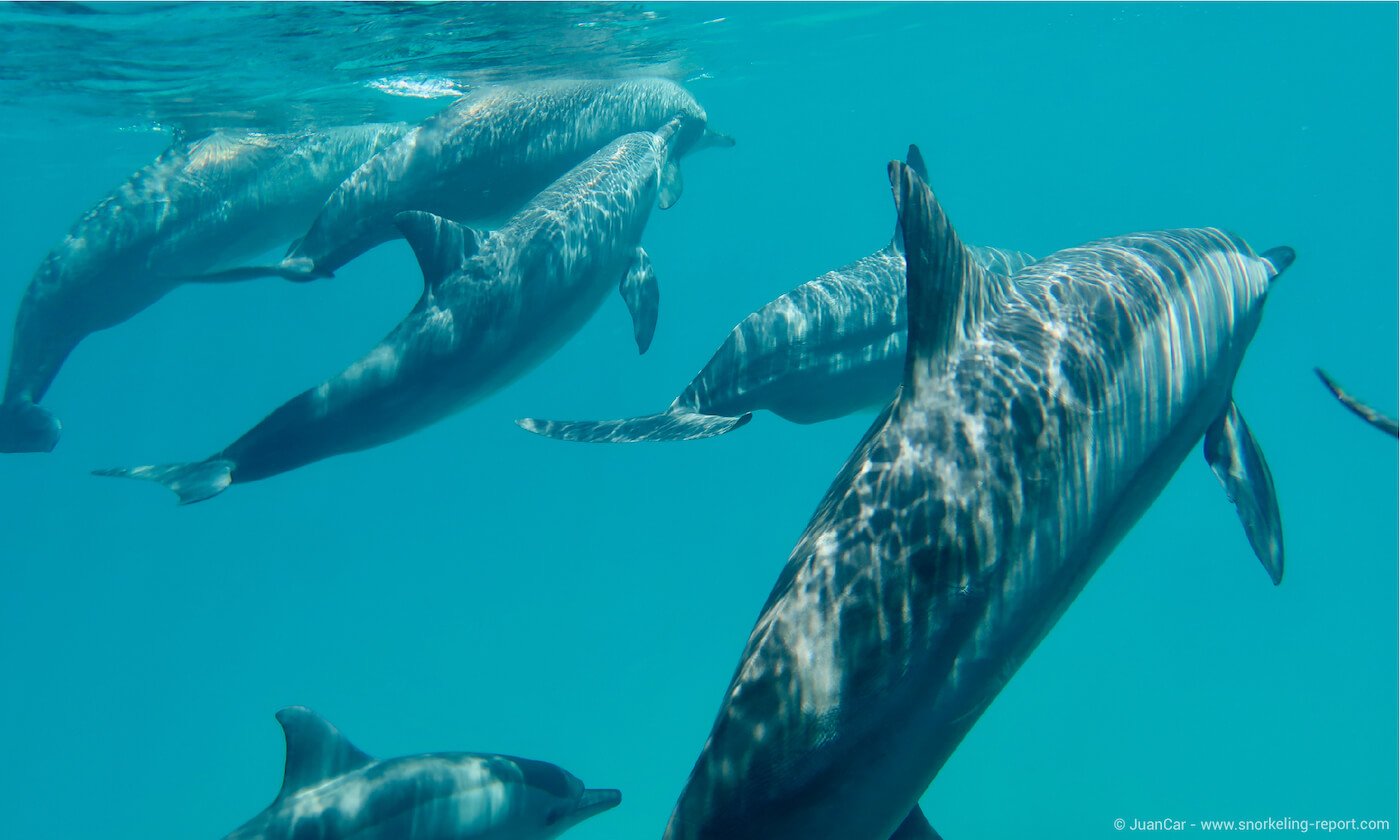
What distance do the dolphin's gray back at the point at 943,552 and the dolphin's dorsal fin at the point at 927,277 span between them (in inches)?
2.2

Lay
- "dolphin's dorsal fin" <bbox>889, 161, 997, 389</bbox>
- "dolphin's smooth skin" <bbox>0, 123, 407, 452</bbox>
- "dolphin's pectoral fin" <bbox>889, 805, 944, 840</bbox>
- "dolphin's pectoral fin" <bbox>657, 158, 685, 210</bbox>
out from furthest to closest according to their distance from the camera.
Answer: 1. "dolphin's smooth skin" <bbox>0, 123, 407, 452</bbox>
2. "dolphin's pectoral fin" <bbox>657, 158, 685, 210</bbox>
3. "dolphin's dorsal fin" <bbox>889, 161, 997, 389</bbox>
4. "dolphin's pectoral fin" <bbox>889, 805, 944, 840</bbox>

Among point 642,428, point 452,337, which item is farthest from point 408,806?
point 452,337

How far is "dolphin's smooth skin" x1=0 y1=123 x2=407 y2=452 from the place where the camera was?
11008 mm

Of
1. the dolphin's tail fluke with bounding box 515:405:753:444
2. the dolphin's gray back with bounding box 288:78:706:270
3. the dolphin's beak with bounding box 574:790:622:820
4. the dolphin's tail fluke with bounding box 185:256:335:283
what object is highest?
the dolphin's gray back with bounding box 288:78:706:270

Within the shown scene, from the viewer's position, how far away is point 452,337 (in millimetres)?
7090

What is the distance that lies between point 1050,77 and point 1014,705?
37438mm

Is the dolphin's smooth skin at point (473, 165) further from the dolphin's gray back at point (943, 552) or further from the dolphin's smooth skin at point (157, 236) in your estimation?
the dolphin's gray back at point (943, 552)

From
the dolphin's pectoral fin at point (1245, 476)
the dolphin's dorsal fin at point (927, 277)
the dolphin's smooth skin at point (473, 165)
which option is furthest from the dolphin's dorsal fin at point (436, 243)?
the dolphin's pectoral fin at point (1245, 476)

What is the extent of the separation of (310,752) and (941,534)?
267 inches

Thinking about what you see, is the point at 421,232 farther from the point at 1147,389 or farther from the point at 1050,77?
the point at 1050,77

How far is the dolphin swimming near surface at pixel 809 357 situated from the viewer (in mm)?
7512

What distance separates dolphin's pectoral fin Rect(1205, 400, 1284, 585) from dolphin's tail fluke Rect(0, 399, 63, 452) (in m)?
13.1

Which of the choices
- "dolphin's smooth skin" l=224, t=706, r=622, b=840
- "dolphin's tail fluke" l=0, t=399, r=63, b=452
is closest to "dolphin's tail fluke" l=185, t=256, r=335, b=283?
"dolphin's tail fluke" l=0, t=399, r=63, b=452

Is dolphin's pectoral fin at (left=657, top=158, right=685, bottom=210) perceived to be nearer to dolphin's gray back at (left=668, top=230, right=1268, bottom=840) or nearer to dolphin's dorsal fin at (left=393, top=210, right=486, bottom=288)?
dolphin's dorsal fin at (left=393, top=210, right=486, bottom=288)
